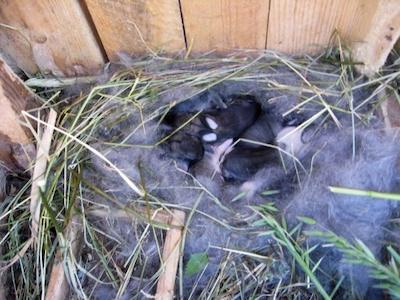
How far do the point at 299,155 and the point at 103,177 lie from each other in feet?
1.64

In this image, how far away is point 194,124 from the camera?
1.32 m

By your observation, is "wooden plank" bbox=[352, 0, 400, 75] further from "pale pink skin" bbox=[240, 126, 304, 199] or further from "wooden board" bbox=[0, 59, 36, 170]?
"wooden board" bbox=[0, 59, 36, 170]

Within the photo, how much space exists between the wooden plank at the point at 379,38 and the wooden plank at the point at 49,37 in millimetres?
710

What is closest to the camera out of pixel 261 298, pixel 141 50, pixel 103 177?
pixel 261 298

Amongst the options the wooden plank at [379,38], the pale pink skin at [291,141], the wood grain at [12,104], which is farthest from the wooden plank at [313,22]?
the wood grain at [12,104]

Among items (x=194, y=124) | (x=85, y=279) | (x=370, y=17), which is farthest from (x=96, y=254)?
(x=370, y=17)

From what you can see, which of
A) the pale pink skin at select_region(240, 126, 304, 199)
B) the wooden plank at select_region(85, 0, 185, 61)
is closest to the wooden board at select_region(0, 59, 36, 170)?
the wooden plank at select_region(85, 0, 185, 61)

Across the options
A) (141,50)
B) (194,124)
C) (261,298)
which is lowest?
(261,298)

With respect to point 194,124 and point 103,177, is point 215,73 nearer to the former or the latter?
point 194,124

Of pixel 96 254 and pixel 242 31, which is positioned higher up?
pixel 242 31

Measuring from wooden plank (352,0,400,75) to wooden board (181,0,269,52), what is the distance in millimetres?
253

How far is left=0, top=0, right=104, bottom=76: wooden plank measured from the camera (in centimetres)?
125

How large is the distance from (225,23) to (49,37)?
0.47 meters

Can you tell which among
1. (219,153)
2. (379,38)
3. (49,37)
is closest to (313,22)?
(379,38)
